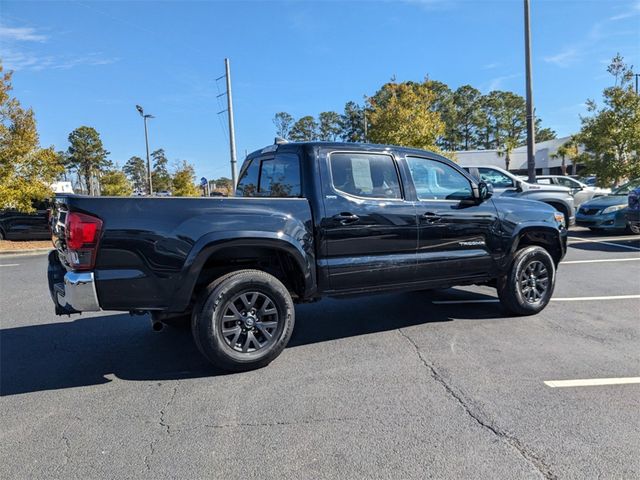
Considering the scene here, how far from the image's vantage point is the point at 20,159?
1465 centimetres

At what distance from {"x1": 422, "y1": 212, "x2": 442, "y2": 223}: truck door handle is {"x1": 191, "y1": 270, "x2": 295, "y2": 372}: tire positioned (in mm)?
1643

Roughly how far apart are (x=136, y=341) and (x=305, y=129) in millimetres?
79990

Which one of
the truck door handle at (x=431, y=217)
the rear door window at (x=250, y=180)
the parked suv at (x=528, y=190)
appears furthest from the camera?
the parked suv at (x=528, y=190)

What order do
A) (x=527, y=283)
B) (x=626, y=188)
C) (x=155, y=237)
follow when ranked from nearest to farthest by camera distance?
(x=155, y=237) < (x=527, y=283) < (x=626, y=188)

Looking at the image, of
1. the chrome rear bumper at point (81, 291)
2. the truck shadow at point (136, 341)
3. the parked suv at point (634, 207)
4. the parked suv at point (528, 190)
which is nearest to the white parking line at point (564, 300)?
the truck shadow at point (136, 341)

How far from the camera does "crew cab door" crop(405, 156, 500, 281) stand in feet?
15.5

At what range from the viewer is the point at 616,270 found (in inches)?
317

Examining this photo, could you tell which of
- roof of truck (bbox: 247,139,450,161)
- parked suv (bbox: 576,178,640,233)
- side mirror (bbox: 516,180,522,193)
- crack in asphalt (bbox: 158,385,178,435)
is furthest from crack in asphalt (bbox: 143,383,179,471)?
parked suv (bbox: 576,178,640,233)

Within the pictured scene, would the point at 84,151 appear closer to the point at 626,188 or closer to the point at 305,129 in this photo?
the point at 305,129

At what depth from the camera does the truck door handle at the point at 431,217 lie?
4688 mm

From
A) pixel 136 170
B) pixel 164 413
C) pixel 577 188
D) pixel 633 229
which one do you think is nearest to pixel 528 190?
pixel 633 229

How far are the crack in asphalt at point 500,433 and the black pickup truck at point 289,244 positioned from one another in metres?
1.14

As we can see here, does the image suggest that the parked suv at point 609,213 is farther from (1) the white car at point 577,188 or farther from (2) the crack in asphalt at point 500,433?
(2) the crack in asphalt at point 500,433

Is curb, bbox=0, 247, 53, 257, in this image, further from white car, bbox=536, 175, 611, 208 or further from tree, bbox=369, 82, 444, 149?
white car, bbox=536, 175, 611, 208
